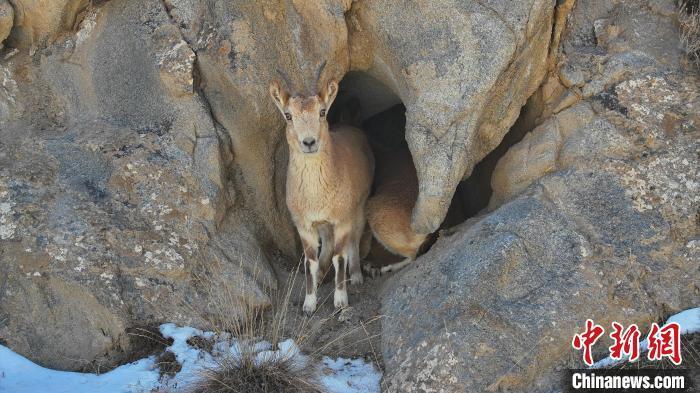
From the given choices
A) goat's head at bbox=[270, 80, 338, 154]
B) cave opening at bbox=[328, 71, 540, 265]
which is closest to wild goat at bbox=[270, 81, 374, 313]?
goat's head at bbox=[270, 80, 338, 154]

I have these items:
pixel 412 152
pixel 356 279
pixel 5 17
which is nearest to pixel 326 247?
pixel 356 279

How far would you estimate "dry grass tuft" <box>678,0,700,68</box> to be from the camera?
6.06m

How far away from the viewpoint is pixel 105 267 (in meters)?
6.05

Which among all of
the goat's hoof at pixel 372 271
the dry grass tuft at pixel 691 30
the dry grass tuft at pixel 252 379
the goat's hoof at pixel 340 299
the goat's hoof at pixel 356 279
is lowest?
the goat's hoof at pixel 372 271

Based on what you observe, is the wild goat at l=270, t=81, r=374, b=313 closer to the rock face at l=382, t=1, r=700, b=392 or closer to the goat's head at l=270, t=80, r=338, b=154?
the goat's head at l=270, t=80, r=338, b=154

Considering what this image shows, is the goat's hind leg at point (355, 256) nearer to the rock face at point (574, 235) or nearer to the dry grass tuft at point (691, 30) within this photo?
the rock face at point (574, 235)

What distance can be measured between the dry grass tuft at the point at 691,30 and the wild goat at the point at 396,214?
2894 mm

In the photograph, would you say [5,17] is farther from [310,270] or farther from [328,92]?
[310,270]

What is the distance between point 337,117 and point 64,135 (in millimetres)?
3319

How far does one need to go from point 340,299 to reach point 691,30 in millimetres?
3864

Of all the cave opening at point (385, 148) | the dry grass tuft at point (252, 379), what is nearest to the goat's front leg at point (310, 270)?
the cave opening at point (385, 148)

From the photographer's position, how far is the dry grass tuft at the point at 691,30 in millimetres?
6059

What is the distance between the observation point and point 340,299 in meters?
7.01

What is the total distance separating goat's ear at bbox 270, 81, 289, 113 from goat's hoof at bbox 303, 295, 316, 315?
179 centimetres
